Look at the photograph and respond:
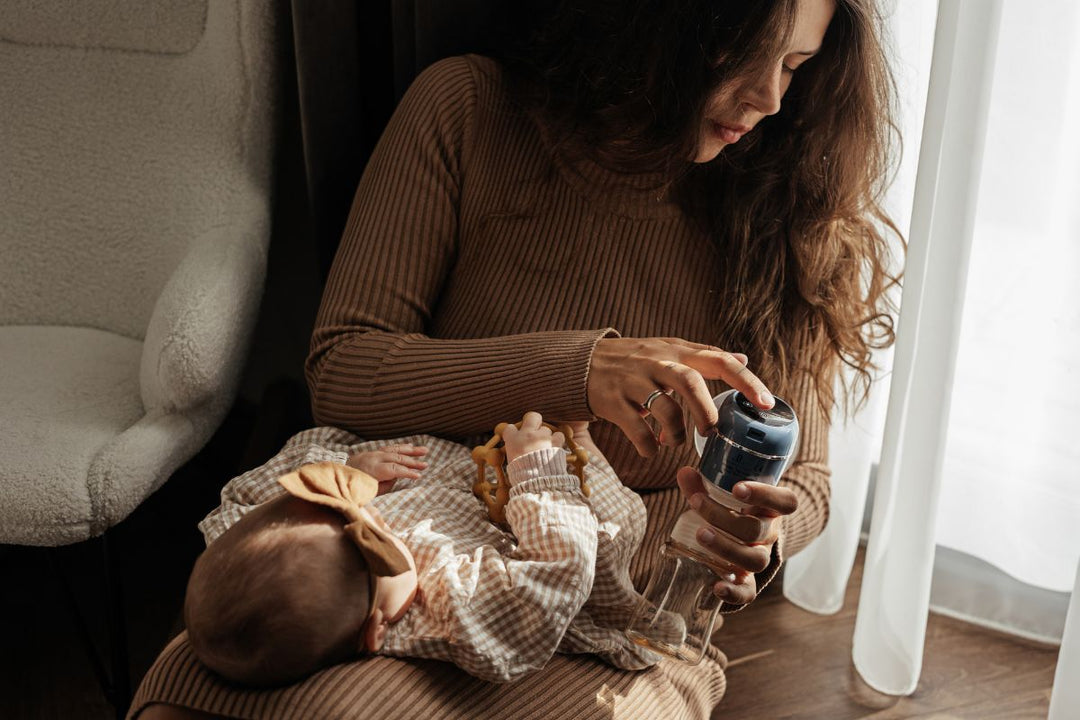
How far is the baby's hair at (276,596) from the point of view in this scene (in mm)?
807

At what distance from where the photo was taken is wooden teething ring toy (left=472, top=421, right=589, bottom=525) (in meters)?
1.04

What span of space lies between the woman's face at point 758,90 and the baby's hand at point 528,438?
406 mm

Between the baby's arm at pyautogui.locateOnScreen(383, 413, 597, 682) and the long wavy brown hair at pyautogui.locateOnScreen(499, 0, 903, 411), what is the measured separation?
1.43ft

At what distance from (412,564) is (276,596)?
183 mm

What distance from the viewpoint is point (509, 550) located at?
1025 mm

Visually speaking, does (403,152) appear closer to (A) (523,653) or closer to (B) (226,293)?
(B) (226,293)

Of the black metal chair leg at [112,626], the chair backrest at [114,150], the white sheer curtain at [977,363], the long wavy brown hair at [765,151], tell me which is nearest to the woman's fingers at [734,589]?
the long wavy brown hair at [765,151]

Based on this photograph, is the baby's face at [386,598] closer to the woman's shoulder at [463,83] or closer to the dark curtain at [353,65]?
the woman's shoulder at [463,83]

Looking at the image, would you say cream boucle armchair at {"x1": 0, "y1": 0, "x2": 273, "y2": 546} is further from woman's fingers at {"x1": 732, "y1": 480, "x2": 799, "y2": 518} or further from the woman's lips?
woman's fingers at {"x1": 732, "y1": 480, "x2": 799, "y2": 518}

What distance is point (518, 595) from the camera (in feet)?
3.05

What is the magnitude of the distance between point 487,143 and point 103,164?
716mm

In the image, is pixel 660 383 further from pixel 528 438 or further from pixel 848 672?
pixel 848 672

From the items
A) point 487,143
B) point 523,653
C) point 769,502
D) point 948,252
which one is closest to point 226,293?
point 487,143

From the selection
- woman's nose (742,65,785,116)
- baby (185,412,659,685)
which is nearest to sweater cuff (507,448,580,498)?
baby (185,412,659,685)
